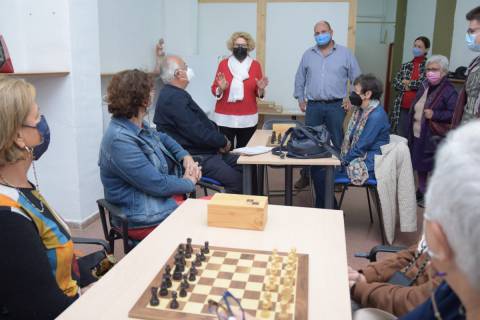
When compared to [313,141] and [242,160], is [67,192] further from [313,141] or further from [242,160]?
[313,141]

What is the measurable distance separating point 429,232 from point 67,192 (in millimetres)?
3303

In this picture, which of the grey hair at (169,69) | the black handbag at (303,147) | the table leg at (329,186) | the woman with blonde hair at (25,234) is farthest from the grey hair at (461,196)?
the grey hair at (169,69)

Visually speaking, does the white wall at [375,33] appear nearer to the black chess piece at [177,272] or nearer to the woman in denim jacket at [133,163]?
the woman in denim jacket at [133,163]

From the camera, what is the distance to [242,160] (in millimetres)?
2994

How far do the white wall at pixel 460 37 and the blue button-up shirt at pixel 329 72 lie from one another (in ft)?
6.25

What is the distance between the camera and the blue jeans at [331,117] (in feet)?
15.6

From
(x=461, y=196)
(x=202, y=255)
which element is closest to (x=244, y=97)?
(x=202, y=255)

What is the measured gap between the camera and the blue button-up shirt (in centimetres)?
472

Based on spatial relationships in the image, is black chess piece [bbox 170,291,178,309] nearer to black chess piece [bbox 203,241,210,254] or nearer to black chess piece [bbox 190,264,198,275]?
black chess piece [bbox 190,264,198,275]

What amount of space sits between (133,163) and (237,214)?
738 mm

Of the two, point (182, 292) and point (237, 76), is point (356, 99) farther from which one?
point (182, 292)

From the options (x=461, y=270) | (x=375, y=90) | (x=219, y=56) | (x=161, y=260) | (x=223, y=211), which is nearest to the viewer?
(x=461, y=270)

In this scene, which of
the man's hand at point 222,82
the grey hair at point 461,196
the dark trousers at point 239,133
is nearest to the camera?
the grey hair at point 461,196

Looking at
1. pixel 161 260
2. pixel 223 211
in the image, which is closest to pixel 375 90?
pixel 223 211
